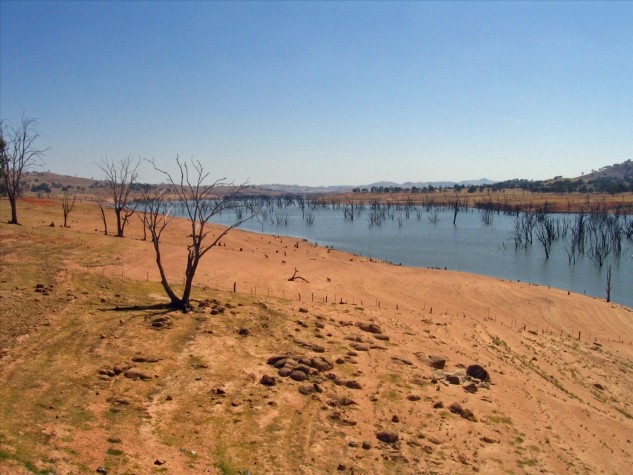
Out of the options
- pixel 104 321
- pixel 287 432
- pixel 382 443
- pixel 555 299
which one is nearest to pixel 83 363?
pixel 104 321

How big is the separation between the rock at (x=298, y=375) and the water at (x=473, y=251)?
2496 centimetres

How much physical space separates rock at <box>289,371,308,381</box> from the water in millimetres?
24962

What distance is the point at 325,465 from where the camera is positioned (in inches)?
359

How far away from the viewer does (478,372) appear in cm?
1460

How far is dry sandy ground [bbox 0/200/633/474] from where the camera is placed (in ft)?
29.7

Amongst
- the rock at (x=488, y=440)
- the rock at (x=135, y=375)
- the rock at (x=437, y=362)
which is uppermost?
the rock at (x=135, y=375)

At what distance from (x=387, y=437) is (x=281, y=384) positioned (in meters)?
2.94

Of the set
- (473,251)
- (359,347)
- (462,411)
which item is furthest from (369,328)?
(473,251)

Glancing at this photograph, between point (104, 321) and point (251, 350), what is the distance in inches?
167

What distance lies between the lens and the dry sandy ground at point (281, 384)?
29.7 ft

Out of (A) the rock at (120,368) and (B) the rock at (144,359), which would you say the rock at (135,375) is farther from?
(B) the rock at (144,359)

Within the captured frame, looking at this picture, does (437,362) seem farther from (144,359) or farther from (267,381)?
(144,359)

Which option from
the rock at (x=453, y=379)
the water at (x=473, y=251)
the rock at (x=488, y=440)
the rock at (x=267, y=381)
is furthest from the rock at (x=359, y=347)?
the water at (x=473, y=251)

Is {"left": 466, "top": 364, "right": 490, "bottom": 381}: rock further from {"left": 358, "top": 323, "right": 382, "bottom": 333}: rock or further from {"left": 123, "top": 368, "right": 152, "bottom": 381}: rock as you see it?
{"left": 123, "top": 368, "right": 152, "bottom": 381}: rock
